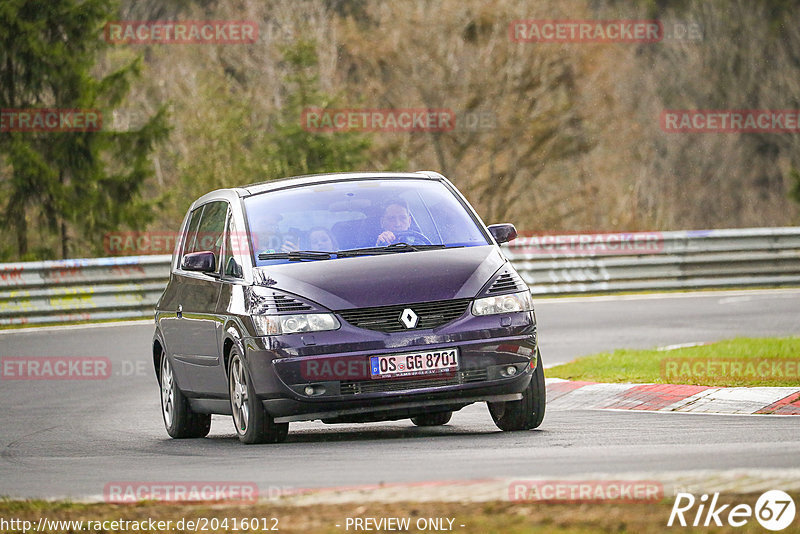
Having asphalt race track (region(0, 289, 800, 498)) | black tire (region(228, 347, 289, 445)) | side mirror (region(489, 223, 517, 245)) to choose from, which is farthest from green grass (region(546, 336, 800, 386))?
black tire (region(228, 347, 289, 445))

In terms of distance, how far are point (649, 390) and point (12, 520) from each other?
21.8 ft

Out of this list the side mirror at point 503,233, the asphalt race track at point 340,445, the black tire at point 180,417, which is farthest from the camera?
the black tire at point 180,417

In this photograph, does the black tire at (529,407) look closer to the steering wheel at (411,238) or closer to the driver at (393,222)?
the steering wheel at (411,238)

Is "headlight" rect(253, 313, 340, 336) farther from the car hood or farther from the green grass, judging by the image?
the green grass

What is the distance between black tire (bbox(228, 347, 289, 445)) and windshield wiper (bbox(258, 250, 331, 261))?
0.65 meters

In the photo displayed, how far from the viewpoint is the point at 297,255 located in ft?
32.8

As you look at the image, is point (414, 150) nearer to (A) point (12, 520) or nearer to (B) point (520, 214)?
(B) point (520, 214)

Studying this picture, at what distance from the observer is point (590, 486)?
632 cm

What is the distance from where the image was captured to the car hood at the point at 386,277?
9.42 meters

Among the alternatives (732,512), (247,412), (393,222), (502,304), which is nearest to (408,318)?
(502,304)

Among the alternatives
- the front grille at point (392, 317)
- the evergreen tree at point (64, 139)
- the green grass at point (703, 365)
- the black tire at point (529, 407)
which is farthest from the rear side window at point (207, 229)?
the evergreen tree at point (64, 139)

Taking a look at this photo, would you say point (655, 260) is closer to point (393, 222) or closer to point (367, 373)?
point (393, 222)

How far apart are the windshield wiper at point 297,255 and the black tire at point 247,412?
2.14 ft

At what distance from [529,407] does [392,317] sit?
1293 millimetres
